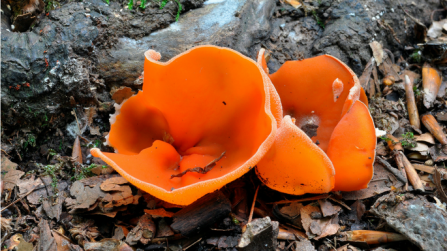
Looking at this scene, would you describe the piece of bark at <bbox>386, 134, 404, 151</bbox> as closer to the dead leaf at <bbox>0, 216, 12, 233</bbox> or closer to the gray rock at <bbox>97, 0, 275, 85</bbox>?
the gray rock at <bbox>97, 0, 275, 85</bbox>

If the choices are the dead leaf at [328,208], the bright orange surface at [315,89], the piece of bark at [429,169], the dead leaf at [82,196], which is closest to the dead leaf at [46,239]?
the dead leaf at [82,196]

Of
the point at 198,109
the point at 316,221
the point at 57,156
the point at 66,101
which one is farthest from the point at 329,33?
the point at 57,156

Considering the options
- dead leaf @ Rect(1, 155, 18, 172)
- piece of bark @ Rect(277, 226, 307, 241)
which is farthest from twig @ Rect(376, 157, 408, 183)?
dead leaf @ Rect(1, 155, 18, 172)

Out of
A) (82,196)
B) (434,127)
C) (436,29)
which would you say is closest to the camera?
(82,196)

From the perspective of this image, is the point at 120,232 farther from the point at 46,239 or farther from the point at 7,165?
the point at 7,165

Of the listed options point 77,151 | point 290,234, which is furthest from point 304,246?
point 77,151

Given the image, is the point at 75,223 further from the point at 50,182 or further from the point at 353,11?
the point at 353,11
